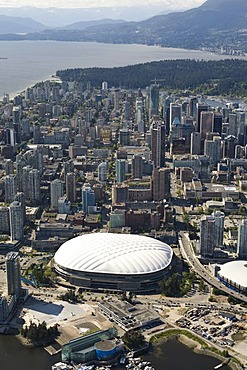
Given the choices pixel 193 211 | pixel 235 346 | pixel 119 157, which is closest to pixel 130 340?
pixel 235 346

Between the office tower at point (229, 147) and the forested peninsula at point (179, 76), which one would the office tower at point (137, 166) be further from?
the forested peninsula at point (179, 76)

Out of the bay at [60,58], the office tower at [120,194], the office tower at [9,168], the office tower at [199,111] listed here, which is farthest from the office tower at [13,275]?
the bay at [60,58]

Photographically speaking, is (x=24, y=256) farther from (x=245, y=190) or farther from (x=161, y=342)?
(x=245, y=190)

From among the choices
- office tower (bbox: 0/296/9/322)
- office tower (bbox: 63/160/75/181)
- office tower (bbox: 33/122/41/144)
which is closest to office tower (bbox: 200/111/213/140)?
office tower (bbox: 33/122/41/144)

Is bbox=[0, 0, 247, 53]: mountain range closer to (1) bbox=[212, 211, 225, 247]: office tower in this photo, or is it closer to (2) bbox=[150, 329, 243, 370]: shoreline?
(1) bbox=[212, 211, 225, 247]: office tower

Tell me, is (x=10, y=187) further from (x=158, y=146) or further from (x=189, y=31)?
(x=189, y=31)

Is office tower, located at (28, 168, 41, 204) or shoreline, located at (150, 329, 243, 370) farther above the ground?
office tower, located at (28, 168, 41, 204)

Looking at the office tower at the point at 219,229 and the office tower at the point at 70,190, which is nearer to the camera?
the office tower at the point at 219,229
